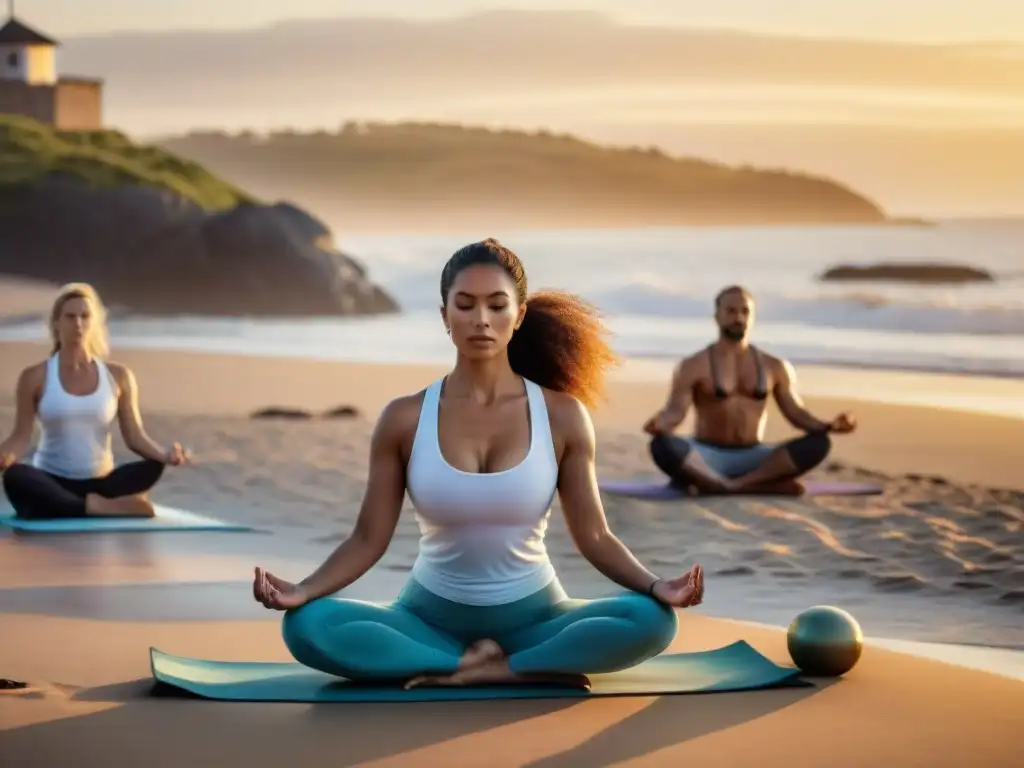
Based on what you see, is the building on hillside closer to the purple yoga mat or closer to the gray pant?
the purple yoga mat

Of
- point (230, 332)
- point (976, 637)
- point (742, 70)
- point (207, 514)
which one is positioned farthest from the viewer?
point (742, 70)

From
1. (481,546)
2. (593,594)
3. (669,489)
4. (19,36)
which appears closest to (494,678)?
(481,546)

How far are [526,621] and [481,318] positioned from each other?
873 millimetres

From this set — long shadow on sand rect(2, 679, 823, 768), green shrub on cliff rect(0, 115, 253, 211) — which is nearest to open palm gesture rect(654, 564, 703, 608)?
long shadow on sand rect(2, 679, 823, 768)

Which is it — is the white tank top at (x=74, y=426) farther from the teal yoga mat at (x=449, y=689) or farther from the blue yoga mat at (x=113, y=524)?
the teal yoga mat at (x=449, y=689)

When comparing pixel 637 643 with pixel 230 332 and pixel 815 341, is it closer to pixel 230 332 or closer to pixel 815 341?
pixel 815 341

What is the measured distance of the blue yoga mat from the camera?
1016 cm

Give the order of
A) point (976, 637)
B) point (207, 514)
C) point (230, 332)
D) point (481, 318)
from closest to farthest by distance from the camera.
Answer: point (481, 318), point (976, 637), point (207, 514), point (230, 332)

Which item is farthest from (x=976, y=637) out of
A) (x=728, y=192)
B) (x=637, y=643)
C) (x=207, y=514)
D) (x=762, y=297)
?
(x=728, y=192)

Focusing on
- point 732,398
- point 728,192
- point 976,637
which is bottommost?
point 976,637

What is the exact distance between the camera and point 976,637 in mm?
7750

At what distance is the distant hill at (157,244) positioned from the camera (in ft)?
158

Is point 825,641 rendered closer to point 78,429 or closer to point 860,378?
point 78,429

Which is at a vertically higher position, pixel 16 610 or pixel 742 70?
pixel 742 70
